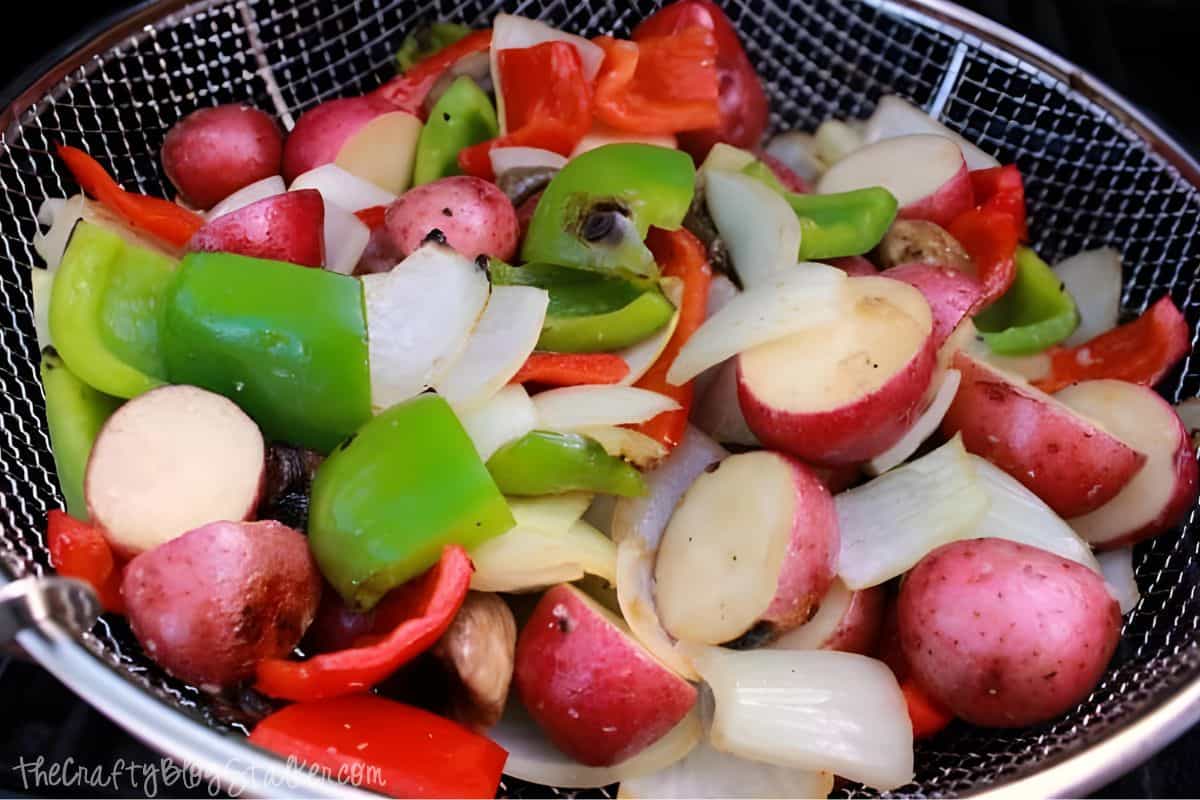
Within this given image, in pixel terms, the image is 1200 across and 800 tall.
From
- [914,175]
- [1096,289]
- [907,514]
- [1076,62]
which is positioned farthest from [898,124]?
[907,514]

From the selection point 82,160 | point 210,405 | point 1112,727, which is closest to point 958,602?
point 1112,727

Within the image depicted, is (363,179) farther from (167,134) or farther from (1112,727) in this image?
(1112,727)

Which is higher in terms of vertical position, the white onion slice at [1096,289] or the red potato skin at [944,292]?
the red potato skin at [944,292]

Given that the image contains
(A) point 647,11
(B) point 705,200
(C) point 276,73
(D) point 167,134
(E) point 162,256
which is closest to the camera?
(E) point 162,256

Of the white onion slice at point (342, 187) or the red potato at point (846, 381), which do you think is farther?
the white onion slice at point (342, 187)

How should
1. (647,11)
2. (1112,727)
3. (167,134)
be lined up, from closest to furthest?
1. (1112,727)
2. (167,134)
3. (647,11)

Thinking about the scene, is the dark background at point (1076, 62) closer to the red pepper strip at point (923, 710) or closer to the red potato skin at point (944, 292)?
the red pepper strip at point (923, 710)

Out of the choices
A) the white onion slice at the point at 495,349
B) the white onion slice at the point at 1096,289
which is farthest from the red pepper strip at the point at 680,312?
the white onion slice at the point at 1096,289
